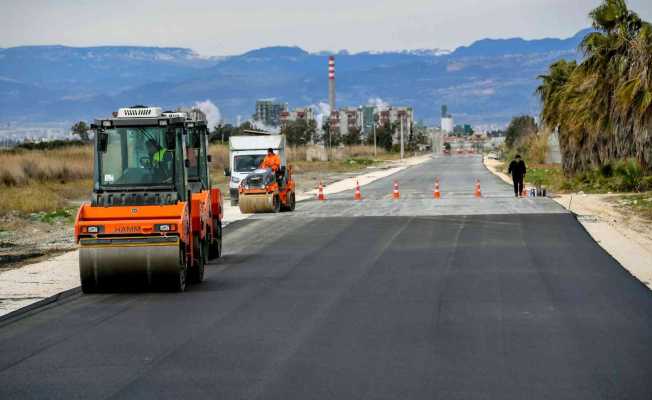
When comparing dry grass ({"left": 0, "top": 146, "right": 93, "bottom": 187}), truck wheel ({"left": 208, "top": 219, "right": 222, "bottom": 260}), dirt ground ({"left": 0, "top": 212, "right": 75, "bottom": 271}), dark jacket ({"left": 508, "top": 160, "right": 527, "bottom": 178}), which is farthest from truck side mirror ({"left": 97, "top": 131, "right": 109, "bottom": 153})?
dry grass ({"left": 0, "top": 146, "right": 93, "bottom": 187})

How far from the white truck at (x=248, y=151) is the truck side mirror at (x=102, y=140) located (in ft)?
76.2

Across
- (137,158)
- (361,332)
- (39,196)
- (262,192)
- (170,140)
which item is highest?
(170,140)

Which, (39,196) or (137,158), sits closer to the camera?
(137,158)

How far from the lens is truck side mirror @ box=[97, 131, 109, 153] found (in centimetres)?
1569

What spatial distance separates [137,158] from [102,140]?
60 centimetres

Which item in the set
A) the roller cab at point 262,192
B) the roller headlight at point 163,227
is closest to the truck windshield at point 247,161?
the roller cab at point 262,192

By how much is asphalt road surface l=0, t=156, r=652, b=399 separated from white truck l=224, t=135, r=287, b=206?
17774 millimetres

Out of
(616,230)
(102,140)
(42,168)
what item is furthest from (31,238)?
(42,168)

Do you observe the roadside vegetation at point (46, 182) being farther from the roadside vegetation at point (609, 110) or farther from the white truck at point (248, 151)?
the roadside vegetation at point (609, 110)

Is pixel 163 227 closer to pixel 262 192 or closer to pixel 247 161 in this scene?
pixel 262 192

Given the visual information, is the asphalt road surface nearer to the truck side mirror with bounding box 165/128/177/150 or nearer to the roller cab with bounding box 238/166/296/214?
the truck side mirror with bounding box 165/128/177/150

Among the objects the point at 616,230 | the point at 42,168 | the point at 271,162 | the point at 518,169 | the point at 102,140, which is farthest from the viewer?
the point at 42,168

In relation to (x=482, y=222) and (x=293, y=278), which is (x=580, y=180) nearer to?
(x=482, y=222)

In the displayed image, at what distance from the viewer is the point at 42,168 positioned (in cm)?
5219
